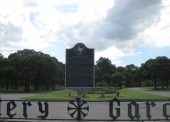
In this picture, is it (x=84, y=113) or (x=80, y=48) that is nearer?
(x=84, y=113)

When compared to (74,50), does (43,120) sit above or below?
below

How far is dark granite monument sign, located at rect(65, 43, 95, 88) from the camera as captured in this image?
23328mm

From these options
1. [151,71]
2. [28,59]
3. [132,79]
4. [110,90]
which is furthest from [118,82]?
[110,90]

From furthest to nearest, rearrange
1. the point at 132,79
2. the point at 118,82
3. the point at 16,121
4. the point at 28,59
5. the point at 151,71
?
the point at 132,79, the point at 118,82, the point at 151,71, the point at 28,59, the point at 16,121

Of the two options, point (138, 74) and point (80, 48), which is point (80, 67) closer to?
point (80, 48)

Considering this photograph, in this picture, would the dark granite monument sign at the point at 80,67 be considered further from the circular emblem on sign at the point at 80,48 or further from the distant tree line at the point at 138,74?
the distant tree line at the point at 138,74

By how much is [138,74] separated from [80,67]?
133481 millimetres

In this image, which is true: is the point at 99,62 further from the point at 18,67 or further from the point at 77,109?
the point at 77,109

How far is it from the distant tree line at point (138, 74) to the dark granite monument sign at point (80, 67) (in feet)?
266

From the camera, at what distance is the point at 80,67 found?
76.8 ft

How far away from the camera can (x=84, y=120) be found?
17.8 metres

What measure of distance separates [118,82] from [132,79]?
39.2 meters

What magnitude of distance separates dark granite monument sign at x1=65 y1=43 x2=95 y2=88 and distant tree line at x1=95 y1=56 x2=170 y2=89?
266 feet

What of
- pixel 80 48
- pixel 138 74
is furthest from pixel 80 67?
pixel 138 74
